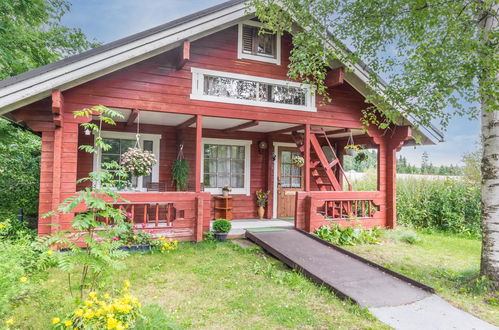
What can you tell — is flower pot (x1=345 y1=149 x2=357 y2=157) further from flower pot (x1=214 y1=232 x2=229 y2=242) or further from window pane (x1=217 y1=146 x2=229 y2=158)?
flower pot (x1=214 y1=232 x2=229 y2=242)

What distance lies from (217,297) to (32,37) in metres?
7.55

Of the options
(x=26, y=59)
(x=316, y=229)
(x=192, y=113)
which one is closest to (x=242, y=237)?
(x=316, y=229)

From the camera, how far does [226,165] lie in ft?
27.7

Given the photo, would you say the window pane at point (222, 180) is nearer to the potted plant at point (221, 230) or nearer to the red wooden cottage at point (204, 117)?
the red wooden cottage at point (204, 117)

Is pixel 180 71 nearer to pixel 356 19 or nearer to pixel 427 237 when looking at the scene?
pixel 356 19

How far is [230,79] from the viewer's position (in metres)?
6.26

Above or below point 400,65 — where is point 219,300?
below

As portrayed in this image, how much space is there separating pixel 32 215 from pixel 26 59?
12.4 feet

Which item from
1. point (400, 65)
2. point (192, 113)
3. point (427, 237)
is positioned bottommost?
point (427, 237)

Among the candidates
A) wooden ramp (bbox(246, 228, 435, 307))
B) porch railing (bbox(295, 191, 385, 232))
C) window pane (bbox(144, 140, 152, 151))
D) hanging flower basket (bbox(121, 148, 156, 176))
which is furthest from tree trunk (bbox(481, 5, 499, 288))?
window pane (bbox(144, 140, 152, 151))

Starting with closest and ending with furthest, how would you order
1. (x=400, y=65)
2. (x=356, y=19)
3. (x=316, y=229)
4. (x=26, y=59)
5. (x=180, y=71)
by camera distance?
1. (x=400, y=65)
2. (x=356, y=19)
3. (x=180, y=71)
4. (x=316, y=229)
5. (x=26, y=59)

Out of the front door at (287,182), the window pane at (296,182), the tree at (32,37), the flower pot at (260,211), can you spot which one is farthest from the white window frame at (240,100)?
the tree at (32,37)

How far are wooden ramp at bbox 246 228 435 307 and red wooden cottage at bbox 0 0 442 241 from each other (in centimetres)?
108

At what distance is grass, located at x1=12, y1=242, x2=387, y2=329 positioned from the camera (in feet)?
9.68
